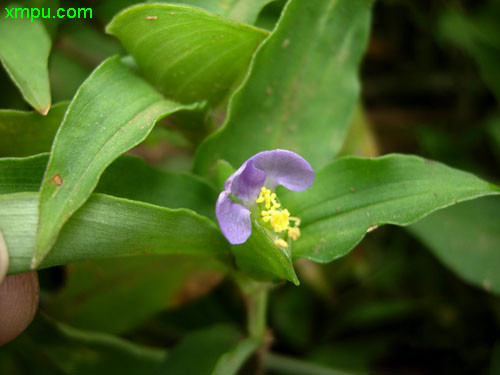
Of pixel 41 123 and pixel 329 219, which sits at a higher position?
pixel 41 123

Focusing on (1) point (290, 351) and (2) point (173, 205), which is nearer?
(2) point (173, 205)

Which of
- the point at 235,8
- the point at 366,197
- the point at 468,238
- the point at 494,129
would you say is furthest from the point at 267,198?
the point at 494,129

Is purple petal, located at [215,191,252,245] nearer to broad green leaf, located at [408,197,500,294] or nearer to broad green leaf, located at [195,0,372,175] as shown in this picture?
broad green leaf, located at [195,0,372,175]

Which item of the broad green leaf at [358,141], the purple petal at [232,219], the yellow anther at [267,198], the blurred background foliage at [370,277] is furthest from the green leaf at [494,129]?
the purple petal at [232,219]

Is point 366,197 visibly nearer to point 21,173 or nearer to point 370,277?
point 21,173

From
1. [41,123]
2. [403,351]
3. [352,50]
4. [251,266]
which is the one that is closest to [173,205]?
[251,266]

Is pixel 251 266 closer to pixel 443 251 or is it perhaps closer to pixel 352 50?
pixel 352 50
